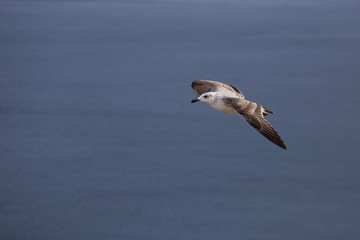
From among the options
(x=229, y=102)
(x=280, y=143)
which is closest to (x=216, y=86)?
(x=229, y=102)

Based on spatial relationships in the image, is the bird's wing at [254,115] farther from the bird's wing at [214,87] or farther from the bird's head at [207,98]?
the bird's wing at [214,87]

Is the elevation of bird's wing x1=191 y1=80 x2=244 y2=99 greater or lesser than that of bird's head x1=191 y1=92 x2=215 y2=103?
greater

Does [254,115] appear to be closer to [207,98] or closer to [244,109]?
[244,109]

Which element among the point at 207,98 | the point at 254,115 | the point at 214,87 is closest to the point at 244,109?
the point at 254,115

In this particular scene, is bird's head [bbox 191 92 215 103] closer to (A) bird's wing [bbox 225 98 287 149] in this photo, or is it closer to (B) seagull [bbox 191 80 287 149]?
(B) seagull [bbox 191 80 287 149]

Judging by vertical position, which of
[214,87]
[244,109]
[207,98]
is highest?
[214,87]

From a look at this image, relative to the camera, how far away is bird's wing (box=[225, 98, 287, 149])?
19.1 metres

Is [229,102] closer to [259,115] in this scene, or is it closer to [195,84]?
[259,115]

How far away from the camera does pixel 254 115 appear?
65.4 feet

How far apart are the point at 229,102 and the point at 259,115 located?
1.11 metres

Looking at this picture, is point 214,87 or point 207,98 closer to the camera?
point 207,98

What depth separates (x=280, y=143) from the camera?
1812 cm

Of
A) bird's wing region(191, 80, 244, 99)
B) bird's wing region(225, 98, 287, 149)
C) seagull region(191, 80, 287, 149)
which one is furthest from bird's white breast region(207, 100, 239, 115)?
bird's wing region(191, 80, 244, 99)

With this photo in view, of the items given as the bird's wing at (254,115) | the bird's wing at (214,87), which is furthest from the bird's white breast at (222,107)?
the bird's wing at (214,87)
